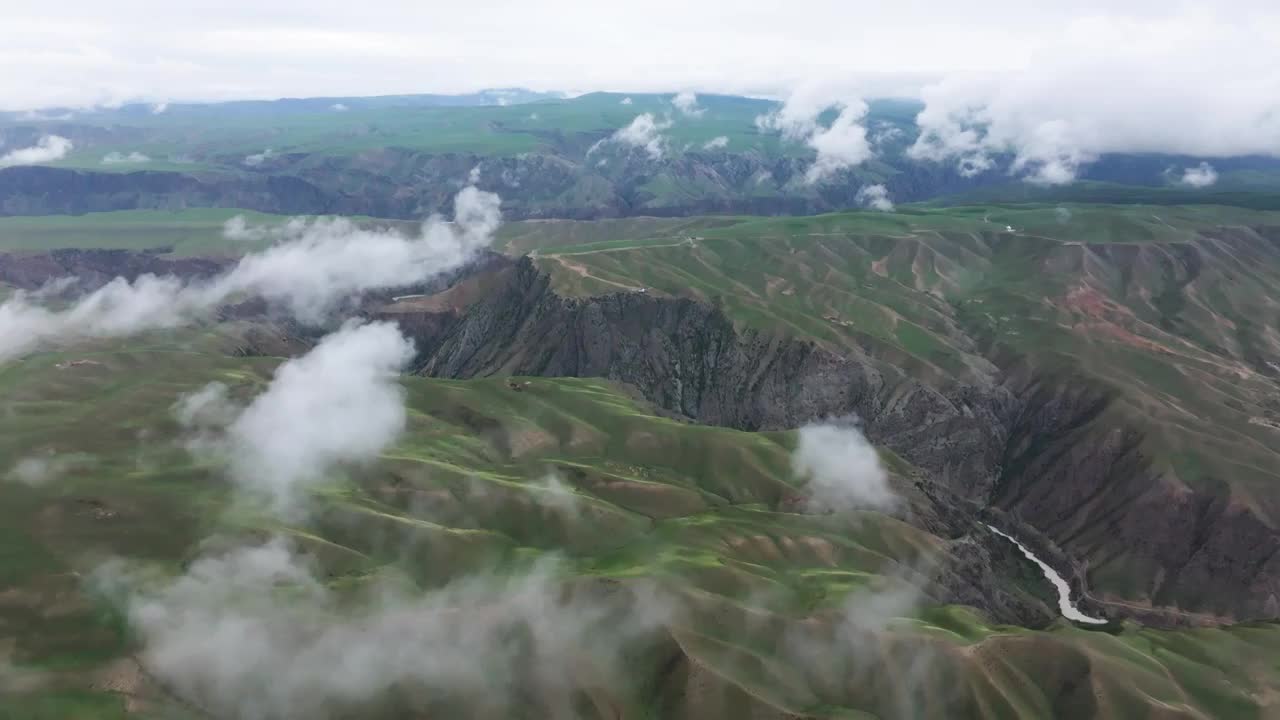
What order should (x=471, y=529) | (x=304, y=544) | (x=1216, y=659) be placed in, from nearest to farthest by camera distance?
(x=1216, y=659) → (x=304, y=544) → (x=471, y=529)

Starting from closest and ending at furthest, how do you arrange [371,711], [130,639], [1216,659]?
1. [371,711]
2. [130,639]
3. [1216,659]

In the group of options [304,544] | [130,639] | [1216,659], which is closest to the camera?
[130,639]

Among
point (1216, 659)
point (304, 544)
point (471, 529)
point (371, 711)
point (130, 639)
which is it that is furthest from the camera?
point (471, 529)

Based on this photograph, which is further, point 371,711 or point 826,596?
point 826,596

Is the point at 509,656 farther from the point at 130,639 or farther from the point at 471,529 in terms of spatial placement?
the point at 130,639

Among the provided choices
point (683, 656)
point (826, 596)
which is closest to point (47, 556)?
point (683, 656)

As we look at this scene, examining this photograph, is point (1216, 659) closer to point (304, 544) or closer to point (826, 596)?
point (826, 596)

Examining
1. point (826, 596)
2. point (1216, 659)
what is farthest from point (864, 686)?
point (1216, 659)

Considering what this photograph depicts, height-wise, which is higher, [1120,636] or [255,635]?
[255,635]

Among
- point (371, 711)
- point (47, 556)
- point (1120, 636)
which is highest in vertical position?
point (47, 556)
